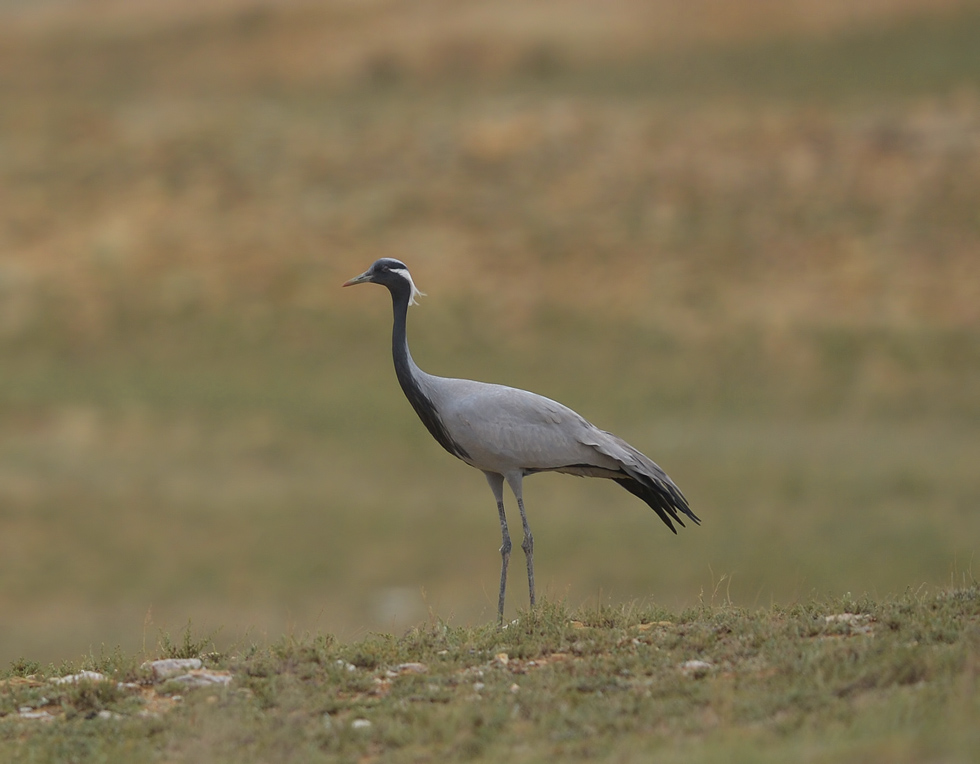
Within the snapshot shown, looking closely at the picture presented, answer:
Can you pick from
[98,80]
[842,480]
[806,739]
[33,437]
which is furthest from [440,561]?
[98,80]

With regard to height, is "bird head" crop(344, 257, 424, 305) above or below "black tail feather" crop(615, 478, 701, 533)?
above

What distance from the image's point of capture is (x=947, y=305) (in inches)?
1337

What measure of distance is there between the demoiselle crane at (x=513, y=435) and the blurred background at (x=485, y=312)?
8.85m

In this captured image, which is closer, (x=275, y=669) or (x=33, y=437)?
(x=275, y=669)

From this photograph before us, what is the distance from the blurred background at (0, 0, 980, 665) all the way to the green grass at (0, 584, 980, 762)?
995 cm

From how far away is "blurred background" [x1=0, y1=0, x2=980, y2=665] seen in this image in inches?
995

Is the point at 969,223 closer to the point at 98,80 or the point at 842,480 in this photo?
the point at 842,480

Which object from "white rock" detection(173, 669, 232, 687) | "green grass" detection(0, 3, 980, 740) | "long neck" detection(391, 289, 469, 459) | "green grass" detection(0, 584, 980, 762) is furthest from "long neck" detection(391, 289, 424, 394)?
"green grass" detection(0, 3, 980, 740)

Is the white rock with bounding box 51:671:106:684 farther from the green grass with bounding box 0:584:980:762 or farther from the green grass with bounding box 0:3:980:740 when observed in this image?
the green grass with bounding box 0:3:980:740

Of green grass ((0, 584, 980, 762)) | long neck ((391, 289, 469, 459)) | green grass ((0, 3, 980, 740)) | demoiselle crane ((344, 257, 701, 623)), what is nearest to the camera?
green grass ((0, 584, 980, 762))

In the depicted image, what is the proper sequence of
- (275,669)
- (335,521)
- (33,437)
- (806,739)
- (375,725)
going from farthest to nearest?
(33,437)
(335,521)
(275,669)
(375,725)
(806,739)

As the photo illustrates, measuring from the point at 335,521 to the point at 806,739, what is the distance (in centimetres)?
2065

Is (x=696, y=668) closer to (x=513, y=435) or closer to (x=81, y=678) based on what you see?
(x=513, y=435)

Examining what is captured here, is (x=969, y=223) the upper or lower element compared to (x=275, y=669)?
upper
